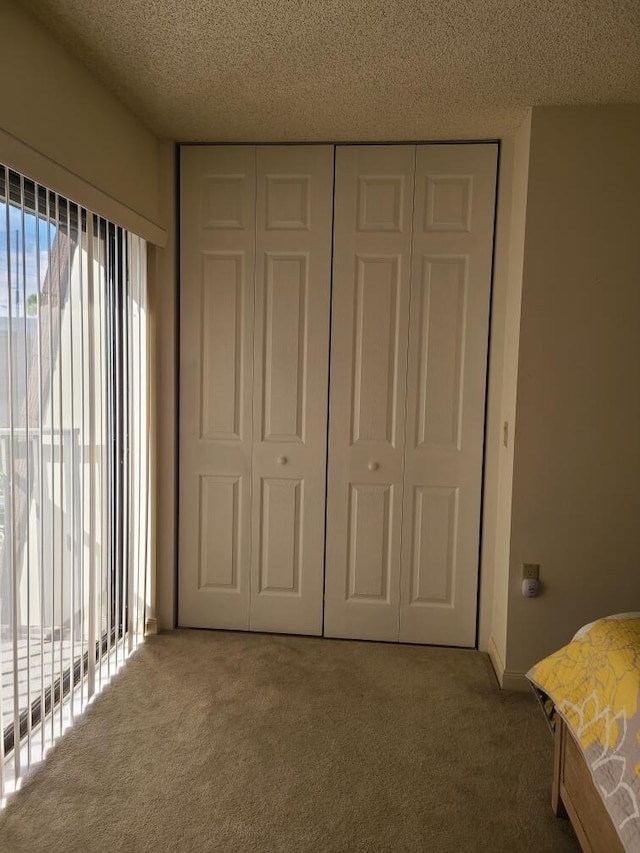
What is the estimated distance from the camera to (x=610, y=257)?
2.64 metres

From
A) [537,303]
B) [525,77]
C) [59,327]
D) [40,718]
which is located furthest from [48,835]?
[525,77]

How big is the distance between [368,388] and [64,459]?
1467 millimetres

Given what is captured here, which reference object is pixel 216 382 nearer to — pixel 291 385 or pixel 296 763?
pixel 291 385

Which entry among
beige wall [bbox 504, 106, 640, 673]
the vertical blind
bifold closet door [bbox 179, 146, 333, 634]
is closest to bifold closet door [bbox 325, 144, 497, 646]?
bifold closet door [bbox 179, 146, 333, 634]

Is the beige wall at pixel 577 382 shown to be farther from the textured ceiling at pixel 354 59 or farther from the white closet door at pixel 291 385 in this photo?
the white closet door at pixel 291 385

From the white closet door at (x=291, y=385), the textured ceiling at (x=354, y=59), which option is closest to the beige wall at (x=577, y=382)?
the textured ceiling at (x=354, y=59)

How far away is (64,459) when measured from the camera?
239 centimetres

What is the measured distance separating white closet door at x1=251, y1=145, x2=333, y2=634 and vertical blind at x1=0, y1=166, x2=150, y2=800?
585 millimetres

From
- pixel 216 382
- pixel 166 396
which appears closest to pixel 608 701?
pixel 216 382

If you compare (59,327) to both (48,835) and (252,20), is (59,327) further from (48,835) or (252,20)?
(48,835)

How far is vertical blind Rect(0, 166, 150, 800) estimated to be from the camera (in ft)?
6.64

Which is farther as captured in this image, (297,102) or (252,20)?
(297,102)

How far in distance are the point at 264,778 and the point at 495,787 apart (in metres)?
0.78

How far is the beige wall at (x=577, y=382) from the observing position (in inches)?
104
